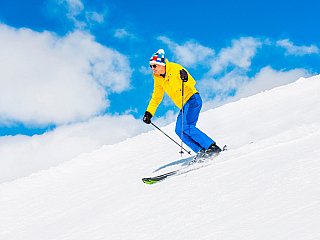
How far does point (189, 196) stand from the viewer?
314 centimetres

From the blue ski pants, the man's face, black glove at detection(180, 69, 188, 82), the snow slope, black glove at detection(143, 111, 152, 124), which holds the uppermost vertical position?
the man's face

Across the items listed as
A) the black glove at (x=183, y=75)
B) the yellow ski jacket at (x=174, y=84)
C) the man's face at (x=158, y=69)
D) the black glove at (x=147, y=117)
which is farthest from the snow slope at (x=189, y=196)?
the man's face at (x=158, y=69)

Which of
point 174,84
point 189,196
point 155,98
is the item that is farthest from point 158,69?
point 189,196

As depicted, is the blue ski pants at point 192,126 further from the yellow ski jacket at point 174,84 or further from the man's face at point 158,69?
the man's face at point 158,69

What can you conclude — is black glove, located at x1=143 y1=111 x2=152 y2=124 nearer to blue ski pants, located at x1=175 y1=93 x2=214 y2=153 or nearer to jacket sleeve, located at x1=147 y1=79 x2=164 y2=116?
jacket sleeve, located at x1=147 y1=79 x2=164 y2=116

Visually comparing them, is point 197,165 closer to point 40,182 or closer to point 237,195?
point 237,195

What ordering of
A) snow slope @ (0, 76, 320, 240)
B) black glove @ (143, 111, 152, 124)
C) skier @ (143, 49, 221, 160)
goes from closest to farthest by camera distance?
snow slope @ (0, 76, 320, 240) → skier @ (143, 49, 221, 160) → black glove @ (143, 111, 152, 124)

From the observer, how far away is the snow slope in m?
2.25

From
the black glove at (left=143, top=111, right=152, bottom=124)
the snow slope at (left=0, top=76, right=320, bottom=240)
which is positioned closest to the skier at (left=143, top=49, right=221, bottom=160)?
the black glove at (left=143, top=111, right=152, bottom=124)

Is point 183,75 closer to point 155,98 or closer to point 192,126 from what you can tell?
point 155,98

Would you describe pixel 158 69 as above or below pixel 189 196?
above

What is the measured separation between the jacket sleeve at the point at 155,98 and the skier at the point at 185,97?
83 millimetres

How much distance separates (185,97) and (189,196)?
8.26 feet

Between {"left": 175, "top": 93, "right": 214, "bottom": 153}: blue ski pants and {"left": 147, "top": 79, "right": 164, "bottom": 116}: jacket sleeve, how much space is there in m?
0.51
